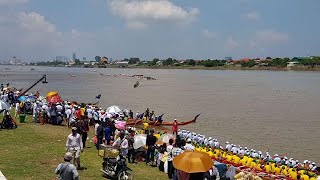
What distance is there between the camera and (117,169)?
10758 millimetres

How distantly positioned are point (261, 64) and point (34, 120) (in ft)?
520

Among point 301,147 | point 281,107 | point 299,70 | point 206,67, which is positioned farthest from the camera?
point 206,67

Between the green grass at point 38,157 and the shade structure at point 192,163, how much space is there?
4492mm

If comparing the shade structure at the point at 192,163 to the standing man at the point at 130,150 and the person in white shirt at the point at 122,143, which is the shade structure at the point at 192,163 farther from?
the standing man at the point at 130,150

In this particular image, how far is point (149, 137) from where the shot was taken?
46.4ft

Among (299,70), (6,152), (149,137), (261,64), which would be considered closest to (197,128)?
(149,137)

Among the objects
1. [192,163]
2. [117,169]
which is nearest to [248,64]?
[117,169]

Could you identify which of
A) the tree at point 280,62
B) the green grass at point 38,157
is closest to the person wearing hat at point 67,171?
the green grass at point 38,157

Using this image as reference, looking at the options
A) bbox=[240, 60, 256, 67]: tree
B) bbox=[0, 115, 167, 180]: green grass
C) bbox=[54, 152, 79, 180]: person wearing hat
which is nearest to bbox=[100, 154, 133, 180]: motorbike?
bbox=[0, 115, 167, 180]: green grass

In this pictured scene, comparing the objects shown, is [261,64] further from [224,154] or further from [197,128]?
[224,154]

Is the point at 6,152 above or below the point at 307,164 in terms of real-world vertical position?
above

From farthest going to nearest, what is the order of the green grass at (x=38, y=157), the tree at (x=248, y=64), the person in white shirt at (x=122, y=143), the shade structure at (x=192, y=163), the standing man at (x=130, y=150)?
the tree at (x=248, y=64) < the standing man at (x=130, y=150) < the person in white shirt at (x=122, y=143) < the green grass at (x=38, y=157) < the shade structure at (x=192, y=163)

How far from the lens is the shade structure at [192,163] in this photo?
7304mm

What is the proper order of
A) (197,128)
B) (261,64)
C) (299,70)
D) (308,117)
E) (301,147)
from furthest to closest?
(261,64) < (299,70) < (308,117) < (197,128) < (301,147)
